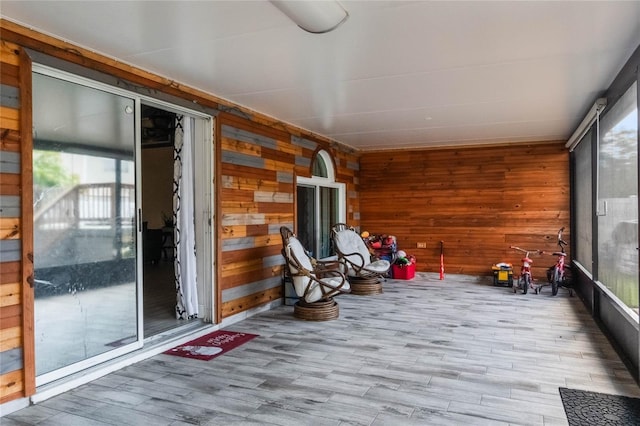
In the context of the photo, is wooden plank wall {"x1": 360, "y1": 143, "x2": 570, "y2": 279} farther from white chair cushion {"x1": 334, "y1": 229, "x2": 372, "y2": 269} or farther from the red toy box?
white chair cushion {"x1": 334, "y1": 229, "x2": 372, "y2": 269}

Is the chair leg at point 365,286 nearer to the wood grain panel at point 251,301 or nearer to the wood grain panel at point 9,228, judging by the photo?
the wood grain panel at point 251,301

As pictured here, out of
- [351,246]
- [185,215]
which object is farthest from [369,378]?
[351,246]

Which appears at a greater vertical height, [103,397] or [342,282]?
[342,282]

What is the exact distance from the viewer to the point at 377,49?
324cm

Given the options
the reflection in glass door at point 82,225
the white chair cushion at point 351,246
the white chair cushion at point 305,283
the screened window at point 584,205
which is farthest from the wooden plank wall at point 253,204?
the screened window at point 584,205

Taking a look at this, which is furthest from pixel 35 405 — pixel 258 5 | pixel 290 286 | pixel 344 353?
pixel 290 286

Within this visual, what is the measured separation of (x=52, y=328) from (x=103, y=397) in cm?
61

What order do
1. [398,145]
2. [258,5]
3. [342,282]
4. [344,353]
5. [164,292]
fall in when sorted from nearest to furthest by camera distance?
[258,5] < [344,353] < [342,282] < [164,292] < [398,145]

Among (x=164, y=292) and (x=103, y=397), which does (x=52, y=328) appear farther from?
(x=164, y=292)

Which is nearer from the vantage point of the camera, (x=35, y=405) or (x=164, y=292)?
(x=35, y=405)

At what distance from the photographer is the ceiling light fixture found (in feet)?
7.72

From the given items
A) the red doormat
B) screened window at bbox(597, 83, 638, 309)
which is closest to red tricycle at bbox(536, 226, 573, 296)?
screened window at bbox(597, 83, 638, 309)

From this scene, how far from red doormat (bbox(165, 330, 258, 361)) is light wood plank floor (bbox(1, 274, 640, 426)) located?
0.12 m

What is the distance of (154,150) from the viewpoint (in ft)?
32.2
